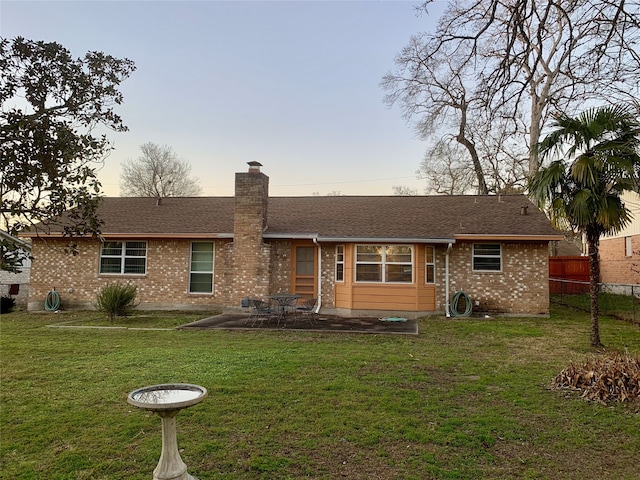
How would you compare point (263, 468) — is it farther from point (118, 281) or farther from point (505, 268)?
point (118, 281)

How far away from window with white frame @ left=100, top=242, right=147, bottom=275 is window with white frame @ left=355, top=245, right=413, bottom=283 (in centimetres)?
780

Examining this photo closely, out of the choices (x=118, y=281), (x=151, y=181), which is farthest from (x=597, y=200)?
(x=151, y=181)

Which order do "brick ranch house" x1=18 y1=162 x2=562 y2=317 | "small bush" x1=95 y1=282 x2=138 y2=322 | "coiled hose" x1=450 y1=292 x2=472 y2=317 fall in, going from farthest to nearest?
"brick ranch house" x1=18 y1=162 x2=562 y2=317, "coiled hose" x1=450 y1=292 x2=472 y2=317, "small bush" x1=95 y1=282 x2=138 y2=322

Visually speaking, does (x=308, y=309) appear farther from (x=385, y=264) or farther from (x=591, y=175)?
(x=591, y=175)

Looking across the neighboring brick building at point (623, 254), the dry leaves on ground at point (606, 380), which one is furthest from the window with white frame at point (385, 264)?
the neighboring brick building at point (623, 254)

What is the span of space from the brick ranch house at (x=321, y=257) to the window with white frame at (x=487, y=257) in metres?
0.03

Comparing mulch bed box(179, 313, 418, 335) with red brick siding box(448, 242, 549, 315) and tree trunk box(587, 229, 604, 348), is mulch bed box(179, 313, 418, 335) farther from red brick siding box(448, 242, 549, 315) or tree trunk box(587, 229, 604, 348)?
tree trunk box(587, 229, 604, 348)

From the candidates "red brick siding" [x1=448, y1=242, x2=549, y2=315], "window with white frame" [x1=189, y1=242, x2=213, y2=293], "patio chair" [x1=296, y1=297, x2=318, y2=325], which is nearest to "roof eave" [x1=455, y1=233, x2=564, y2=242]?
"red brick siding" [x1=448, y1=242, x2=549, y2=315]

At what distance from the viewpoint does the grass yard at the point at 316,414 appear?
13.3ft

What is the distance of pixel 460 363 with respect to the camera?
7961mm

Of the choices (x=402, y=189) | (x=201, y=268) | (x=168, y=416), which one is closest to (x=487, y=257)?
(x=201, y=268)

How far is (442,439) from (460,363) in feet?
11.9

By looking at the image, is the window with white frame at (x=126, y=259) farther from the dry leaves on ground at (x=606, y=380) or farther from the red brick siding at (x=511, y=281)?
the dry leaves on ground at (x=606, y=380)

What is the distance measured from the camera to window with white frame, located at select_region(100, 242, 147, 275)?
1598 centimetres
